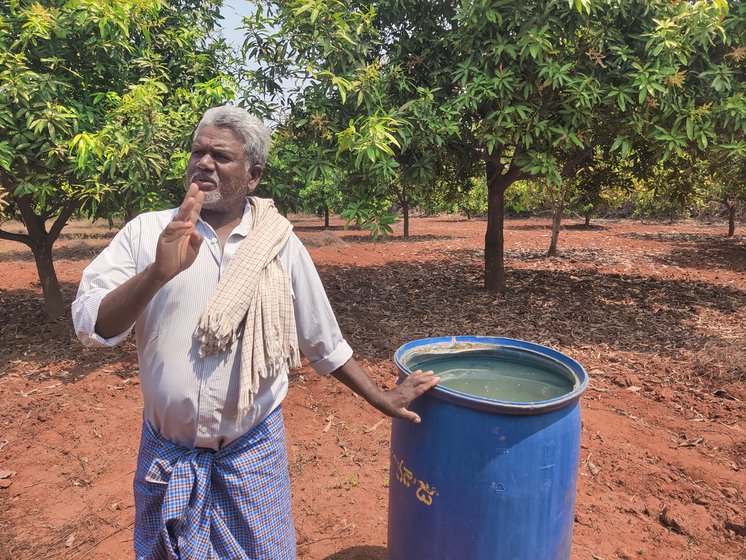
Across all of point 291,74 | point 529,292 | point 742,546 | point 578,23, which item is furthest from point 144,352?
point 529,292

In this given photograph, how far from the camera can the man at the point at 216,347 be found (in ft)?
4.95

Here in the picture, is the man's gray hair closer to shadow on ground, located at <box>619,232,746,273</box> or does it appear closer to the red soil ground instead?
the red soil ground

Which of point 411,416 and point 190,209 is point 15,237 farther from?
point 411,416

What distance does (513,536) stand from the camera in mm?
1733

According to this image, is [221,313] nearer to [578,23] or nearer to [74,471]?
[74,471]

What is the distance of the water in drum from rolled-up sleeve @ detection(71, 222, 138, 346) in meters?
1.13

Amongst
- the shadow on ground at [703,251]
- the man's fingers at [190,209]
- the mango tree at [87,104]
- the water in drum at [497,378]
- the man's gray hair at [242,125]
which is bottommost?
the shadow on ground at [703,251]

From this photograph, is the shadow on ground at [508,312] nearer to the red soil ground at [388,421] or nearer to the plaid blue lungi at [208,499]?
the red soil ground at [388,421]

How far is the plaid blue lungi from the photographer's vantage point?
1.57m

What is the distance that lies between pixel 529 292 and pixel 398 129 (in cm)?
451

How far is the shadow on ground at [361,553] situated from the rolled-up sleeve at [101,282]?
184cm

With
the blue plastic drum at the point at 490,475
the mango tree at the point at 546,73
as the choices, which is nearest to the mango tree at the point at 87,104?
the mango tree at the point at 546,73

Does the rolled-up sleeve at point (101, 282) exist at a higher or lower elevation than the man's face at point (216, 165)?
lower

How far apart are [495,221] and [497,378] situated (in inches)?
245
